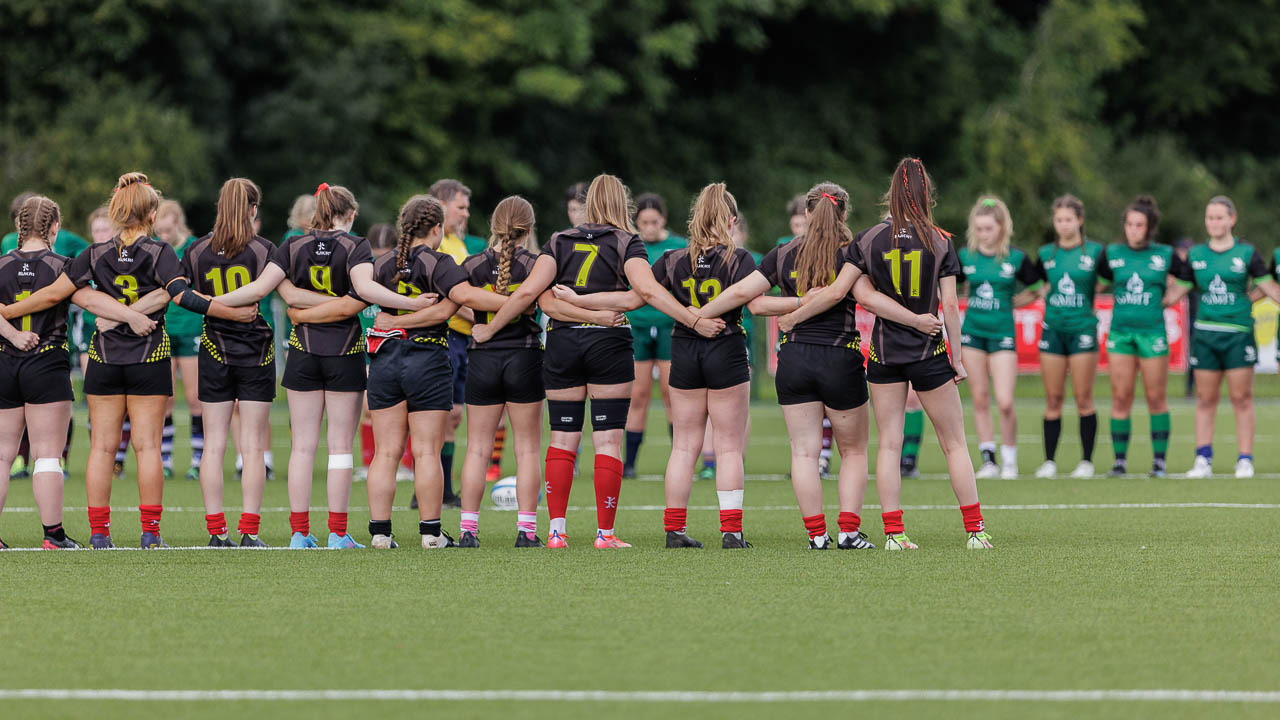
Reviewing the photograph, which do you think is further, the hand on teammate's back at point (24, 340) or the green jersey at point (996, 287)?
the green jersey at point (996, 287)

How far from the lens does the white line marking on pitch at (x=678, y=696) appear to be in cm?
563

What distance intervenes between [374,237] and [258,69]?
741 inches

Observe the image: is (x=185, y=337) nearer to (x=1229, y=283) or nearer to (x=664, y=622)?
(x=664, y=622)

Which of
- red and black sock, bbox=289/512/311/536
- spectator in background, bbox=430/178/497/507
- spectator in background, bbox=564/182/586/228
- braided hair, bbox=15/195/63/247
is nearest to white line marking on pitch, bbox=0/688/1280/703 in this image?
red and black sock, bbox=289/512/311/536

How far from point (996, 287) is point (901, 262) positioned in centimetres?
494

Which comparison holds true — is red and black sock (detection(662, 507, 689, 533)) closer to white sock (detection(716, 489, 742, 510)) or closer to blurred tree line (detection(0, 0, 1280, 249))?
white sock (detection(716, 489, 742, 510))

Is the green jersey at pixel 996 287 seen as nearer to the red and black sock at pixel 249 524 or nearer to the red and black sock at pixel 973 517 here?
the red and black sock at pixel 973 517

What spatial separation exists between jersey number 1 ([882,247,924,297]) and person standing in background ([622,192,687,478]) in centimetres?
428

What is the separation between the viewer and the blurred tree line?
29000 millimetres

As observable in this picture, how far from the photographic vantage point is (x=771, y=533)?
34.0 feet

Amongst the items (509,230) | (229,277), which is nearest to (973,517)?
(509,230)

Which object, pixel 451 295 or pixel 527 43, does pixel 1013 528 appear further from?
pixel 527 43

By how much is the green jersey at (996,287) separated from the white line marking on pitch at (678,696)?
812 centimetres

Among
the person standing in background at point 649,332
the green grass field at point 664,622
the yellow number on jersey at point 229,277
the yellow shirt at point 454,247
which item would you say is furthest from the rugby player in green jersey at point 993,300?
the yellow number on jersey at point 229,277
